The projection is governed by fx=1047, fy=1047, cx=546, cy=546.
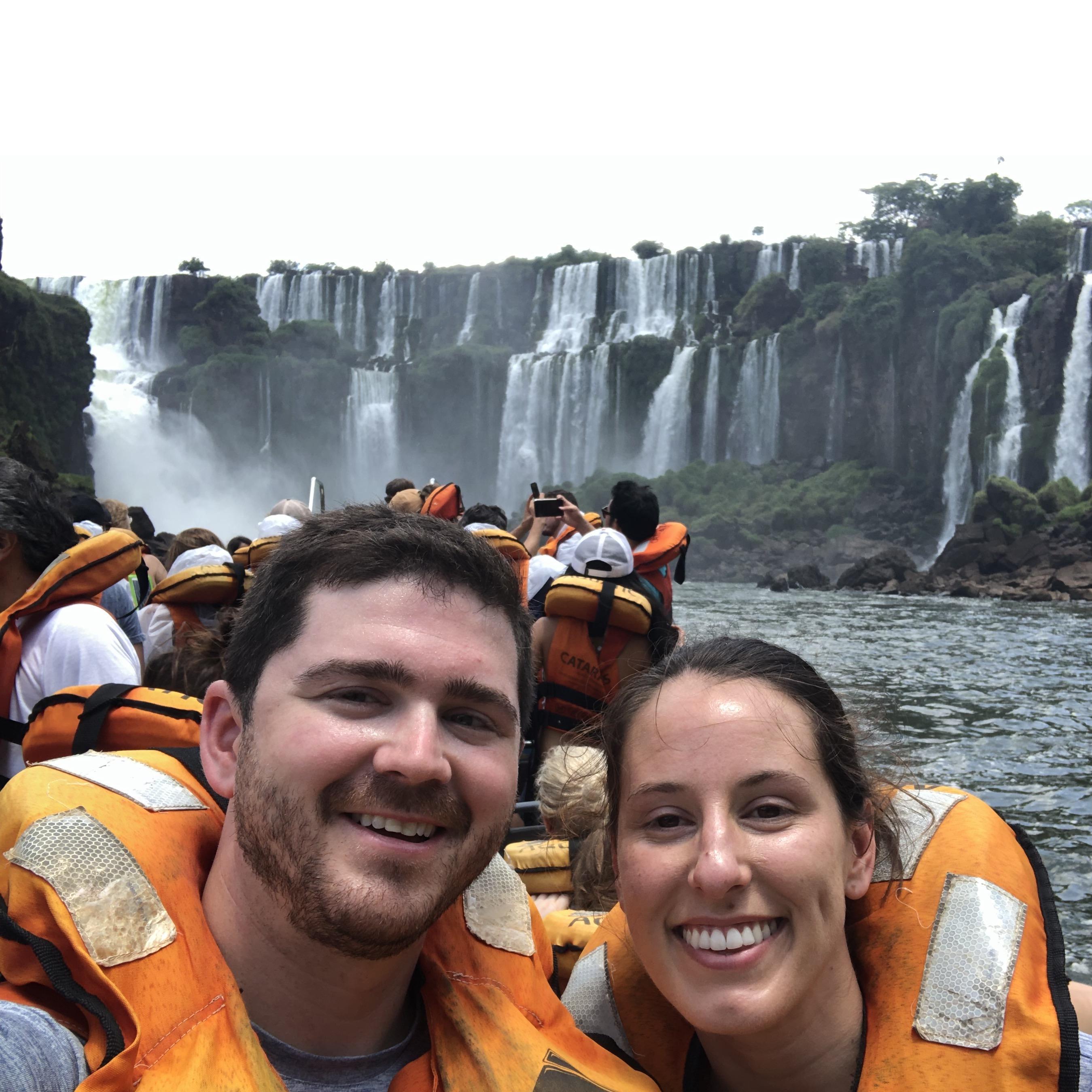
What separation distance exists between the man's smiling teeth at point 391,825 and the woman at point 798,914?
41 centimetres

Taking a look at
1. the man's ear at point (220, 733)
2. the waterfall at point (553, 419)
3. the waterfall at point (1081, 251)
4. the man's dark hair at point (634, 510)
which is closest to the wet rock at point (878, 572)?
the waterfall at point (553, 419)

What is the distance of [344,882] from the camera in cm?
146

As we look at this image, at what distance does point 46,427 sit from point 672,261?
32.9 meters

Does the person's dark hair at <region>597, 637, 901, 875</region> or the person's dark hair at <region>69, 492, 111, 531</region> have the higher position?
the person's dark hair at <region>597, 637, 901, 875</region>

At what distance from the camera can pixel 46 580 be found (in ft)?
10.0

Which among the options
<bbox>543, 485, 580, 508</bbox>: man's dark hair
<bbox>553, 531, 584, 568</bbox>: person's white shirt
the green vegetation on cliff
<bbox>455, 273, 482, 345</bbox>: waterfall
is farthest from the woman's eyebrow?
<bbox>455, 273, 482, 345</bbox>: waterfall

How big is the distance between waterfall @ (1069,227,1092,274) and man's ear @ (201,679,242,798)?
5200 centimetres

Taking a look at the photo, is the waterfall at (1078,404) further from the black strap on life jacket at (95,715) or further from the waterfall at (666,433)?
the black strap on life jacket at (95,715)

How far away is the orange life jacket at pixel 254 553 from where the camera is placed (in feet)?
17.0

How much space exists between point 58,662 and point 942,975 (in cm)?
249

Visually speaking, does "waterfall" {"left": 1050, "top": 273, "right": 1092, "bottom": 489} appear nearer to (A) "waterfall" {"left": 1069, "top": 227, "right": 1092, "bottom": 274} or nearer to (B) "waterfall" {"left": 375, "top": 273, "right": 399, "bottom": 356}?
(A) "waterfall" {"left": 1069, "top": 227, "right": 1092, "bottom": 274}

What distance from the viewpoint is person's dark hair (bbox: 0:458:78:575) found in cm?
320

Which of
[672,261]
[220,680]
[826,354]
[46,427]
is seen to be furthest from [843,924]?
[672,261]

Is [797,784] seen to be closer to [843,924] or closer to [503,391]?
[843,924]
